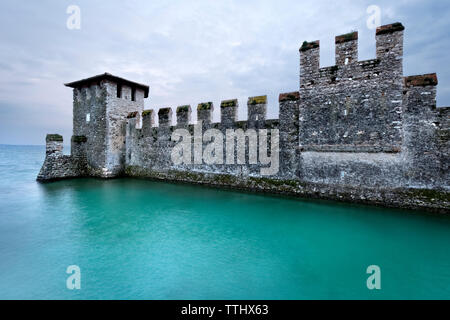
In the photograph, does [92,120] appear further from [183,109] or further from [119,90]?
[183,109]

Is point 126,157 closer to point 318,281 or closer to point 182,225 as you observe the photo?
point 182,225

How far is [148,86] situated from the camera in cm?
1551

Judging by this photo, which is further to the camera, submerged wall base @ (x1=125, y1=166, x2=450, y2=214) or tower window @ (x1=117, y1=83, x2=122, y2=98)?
tower window @ (x1=117, y1=83, x2=122, y2=98)

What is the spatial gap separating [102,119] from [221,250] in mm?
12768

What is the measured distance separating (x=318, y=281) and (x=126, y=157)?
14.2 metres

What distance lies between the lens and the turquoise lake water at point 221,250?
3.50 metres

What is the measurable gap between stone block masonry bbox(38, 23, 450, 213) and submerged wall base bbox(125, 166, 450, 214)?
0.03 metres

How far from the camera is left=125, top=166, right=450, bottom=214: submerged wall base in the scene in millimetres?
6887
